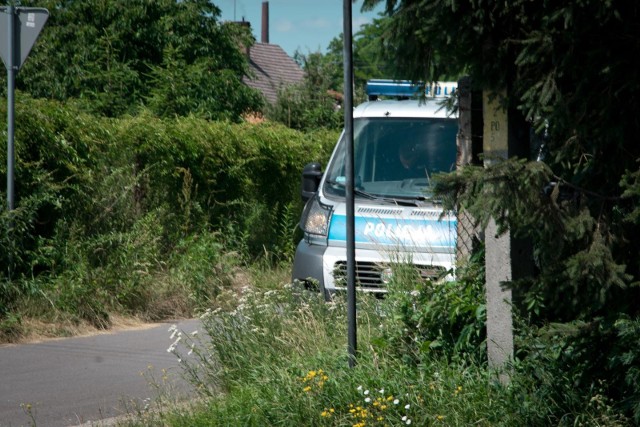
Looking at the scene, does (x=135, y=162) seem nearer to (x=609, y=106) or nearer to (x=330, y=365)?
(x=330, y=365)

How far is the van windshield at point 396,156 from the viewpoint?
926cm

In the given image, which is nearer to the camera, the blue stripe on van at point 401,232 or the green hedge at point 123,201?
the blue stripe on van at point 401,232

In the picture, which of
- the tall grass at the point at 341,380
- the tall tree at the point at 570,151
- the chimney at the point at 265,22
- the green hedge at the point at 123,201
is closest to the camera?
the tall tree at the point at 570,151

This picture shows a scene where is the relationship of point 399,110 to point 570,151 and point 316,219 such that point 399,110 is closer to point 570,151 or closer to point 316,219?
point 316,219

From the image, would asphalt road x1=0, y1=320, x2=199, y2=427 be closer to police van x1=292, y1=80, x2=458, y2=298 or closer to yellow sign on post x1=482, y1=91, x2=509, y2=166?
police van x1=292, y1=80, x2=458, y2=298

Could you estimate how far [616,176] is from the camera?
464 centimetres

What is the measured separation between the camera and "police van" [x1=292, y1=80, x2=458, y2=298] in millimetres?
7965

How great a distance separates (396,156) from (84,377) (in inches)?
144

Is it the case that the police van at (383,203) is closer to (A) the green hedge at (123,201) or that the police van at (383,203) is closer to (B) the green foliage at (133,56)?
(A) the green hedge at (123,201)

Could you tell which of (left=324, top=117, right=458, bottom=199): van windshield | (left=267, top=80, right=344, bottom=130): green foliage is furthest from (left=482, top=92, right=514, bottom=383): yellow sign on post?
(left=267, top=80, right=344, bottom=130): green foliage

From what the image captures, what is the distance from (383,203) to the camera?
8852 mm

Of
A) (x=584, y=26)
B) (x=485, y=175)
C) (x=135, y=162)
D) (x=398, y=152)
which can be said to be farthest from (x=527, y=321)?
(x=135, y=162)

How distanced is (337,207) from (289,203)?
5.52 m

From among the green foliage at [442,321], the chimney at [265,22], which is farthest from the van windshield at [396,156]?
the chimney at [265,22]
